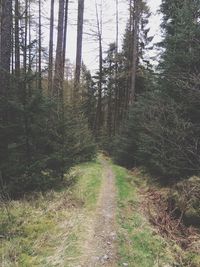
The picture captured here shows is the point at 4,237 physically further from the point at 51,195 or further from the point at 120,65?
the point at 120,65

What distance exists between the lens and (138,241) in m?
5.41

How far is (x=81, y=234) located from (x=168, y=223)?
6.68 feet

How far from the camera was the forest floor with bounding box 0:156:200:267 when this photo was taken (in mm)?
4703

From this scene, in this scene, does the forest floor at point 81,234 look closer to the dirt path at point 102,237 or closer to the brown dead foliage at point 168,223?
the dirt path at point 102,237

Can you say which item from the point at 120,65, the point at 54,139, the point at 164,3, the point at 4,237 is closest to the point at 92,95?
the point at 120,65

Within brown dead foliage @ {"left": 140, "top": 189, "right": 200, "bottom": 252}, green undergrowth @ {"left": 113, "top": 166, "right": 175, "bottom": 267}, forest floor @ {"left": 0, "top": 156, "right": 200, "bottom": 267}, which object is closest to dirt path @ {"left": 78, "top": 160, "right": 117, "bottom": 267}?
forest floor @ {"left": 0, "top": 156, "right": 200, "bottom": 267}

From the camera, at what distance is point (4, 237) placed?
5422 millimetres

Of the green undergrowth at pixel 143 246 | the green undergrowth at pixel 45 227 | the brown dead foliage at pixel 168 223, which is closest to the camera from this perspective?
the green undergrowth at pixel 45 227

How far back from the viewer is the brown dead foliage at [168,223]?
5.80 metres

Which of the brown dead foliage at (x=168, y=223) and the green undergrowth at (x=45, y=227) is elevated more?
the green undergrowth at (x=45, y=227)

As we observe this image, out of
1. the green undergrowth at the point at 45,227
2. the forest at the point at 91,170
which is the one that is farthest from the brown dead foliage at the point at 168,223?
the green undergrowth at the point at 45,227

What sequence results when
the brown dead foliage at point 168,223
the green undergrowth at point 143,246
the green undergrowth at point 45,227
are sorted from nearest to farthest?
the green undergrowth at point 45,227
the green undergrowth at point 143,246
the brown dead foliage at point 168,223

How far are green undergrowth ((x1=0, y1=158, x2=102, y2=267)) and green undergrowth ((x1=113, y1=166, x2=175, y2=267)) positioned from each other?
0.73 m

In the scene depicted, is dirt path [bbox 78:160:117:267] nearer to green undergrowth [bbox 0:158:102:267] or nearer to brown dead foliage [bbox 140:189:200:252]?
green undergrowth [bbox 0:158:102:267]
